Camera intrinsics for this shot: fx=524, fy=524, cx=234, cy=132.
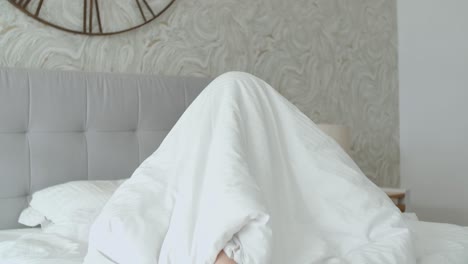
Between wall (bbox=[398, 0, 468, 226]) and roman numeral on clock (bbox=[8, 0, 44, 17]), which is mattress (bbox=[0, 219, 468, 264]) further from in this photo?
wall (bbox=[398, 0, 468, 226])

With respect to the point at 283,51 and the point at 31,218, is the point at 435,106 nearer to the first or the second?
the point at 283,51

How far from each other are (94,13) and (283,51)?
4.16 feet

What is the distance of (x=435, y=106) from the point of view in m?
3.89

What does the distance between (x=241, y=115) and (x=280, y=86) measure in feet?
6.73

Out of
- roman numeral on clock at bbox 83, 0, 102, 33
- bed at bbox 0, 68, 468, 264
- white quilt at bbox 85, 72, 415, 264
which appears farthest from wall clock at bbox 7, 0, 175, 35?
white quilt at bbox 85, 72, 415, 264

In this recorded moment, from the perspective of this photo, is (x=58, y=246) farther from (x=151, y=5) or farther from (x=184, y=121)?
(x=151, y=5)

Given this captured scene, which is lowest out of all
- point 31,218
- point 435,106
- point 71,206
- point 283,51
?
point 435,106

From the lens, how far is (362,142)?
12.4ft

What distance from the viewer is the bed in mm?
2088

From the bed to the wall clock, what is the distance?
0.25 metres

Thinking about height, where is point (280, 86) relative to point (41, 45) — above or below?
below

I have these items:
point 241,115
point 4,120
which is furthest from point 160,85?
point 241,115

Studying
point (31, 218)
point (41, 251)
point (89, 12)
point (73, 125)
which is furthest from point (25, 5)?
point (41, 251)

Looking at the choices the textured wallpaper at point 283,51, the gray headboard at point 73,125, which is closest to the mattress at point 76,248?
the gray headboard at point 73,125
